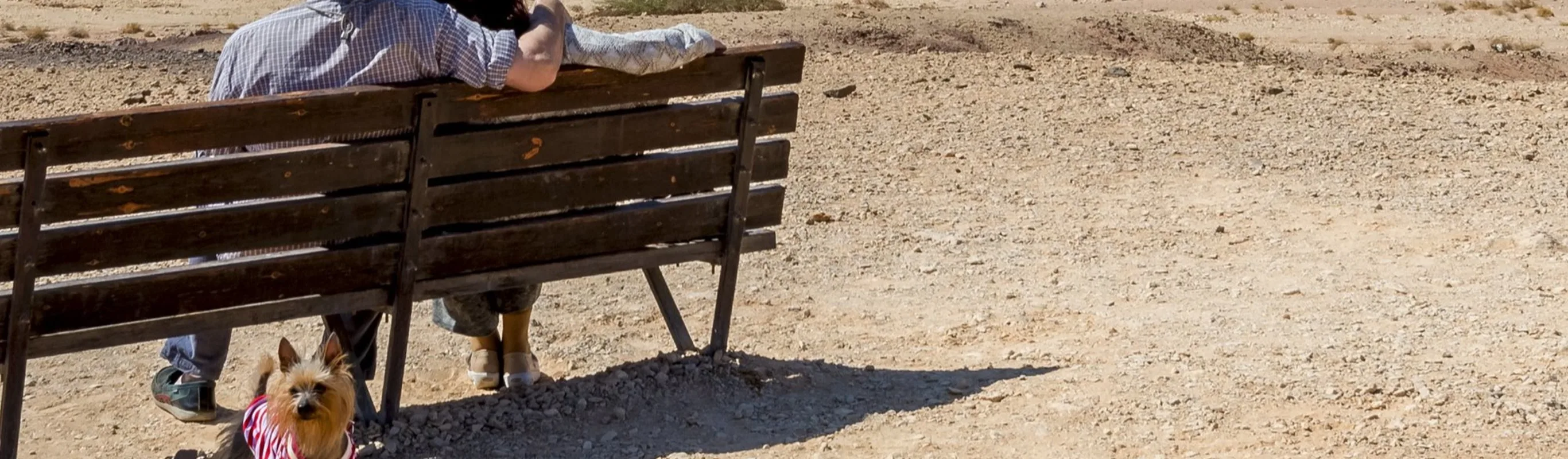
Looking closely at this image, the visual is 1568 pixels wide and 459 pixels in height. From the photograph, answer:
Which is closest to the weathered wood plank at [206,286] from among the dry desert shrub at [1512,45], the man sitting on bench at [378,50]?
the man sitting on bench at [378,50]

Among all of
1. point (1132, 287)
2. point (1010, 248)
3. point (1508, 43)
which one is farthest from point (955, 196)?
point (1508, 43)

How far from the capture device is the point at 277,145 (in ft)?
15.3

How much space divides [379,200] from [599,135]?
25.7 inches

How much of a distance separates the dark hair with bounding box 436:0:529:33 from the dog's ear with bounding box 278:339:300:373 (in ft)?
3.85

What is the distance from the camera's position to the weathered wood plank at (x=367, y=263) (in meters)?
4.38

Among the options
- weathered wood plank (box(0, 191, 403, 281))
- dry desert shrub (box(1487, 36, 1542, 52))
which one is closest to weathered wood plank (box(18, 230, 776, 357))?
weathered wood plank (box(0, 191, 403, 281))

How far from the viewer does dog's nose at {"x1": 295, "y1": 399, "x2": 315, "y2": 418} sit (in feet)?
12.9

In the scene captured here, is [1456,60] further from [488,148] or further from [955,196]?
[488,148]

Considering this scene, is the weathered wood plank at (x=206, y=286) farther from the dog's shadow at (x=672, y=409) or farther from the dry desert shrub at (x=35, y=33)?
the dry desert shrub at (x=35, y=33)

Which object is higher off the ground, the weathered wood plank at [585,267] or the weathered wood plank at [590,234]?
the weathered wood plank at [590,234]

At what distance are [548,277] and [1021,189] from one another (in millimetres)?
3944

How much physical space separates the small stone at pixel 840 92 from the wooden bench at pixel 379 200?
Result: 5191 millimetres

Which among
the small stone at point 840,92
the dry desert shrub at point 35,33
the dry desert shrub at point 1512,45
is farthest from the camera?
the dry desert shrub at point 35,33

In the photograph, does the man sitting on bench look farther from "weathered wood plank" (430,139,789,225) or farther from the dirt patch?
the dirt patch
